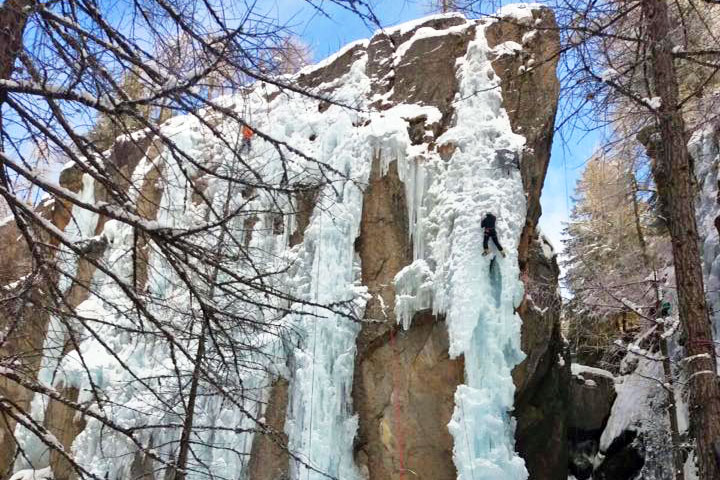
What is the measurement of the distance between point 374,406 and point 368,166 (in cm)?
372

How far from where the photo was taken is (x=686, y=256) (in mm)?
4172

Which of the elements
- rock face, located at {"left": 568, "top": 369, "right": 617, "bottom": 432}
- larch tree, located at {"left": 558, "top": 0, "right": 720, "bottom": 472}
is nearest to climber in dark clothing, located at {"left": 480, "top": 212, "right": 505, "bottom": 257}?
larch tree, located at {"left": 558, "top": 0, "right": 720, "bottom": 472}

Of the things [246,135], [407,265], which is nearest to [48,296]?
[246,135]

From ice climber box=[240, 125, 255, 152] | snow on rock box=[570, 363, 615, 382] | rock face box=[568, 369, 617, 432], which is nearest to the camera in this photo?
ice climber box=[240, 125, 255, 152]

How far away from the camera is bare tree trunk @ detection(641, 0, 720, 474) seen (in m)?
3.91

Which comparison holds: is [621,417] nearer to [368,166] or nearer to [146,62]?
[368,166]

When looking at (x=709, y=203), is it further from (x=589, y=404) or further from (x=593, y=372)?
A: (x=589, y=404)

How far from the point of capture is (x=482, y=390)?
27.3 ft

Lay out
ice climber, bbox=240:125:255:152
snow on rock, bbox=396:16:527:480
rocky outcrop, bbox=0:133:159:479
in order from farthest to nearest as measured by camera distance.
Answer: snow on rock, bbox=396:16:527:480, rocky outcrop, bbox=0:133:159:479, ice climber, bbox=240:125:255:152

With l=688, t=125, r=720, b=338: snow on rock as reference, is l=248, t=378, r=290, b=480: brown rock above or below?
below

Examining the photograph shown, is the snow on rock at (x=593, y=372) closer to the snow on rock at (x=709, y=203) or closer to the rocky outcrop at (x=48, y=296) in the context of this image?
the snow on rock at (x=709, y=203)

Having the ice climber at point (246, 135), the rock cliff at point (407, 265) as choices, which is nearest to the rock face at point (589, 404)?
the rock cliff at point (407, 265)

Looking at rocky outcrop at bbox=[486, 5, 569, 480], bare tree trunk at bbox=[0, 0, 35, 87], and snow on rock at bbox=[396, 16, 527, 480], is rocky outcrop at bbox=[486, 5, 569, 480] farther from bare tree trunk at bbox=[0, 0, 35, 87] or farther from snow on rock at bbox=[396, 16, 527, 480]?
bare tree trunk at bbox=[0, 0, 35, 87]

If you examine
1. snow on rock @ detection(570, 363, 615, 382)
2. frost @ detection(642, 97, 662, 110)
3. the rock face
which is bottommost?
frost @ detection(642, 97, 662, 110)
